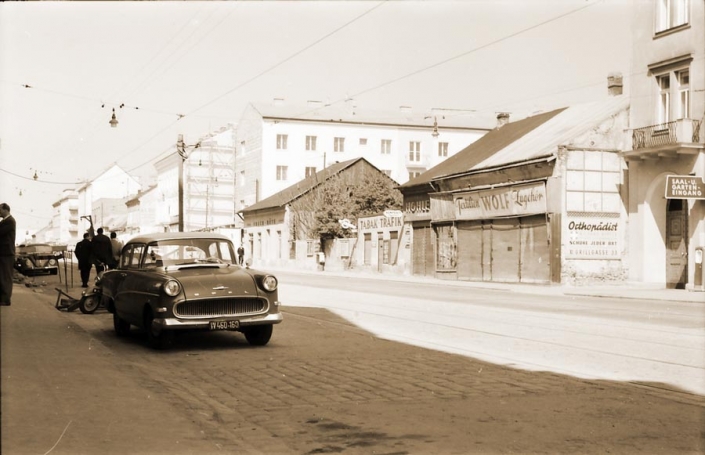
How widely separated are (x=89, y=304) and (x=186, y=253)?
20.2 feet

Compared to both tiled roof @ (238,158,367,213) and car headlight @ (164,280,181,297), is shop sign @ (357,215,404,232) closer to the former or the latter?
tiled roof @ (238,158,367,213)

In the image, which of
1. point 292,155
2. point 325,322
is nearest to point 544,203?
point 325,322

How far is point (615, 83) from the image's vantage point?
42.2 meters

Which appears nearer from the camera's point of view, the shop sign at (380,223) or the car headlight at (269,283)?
the car headlight at (269,283)

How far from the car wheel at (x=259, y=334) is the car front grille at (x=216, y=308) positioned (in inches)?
18.9

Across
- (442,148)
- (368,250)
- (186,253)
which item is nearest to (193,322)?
(186,253)

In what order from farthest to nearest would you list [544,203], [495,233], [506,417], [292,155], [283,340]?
[292,155], [495,233], [544,203], [283,340], [506,417]

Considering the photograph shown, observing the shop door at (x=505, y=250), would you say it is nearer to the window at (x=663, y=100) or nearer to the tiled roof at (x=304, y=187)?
the window at (x=663, y=100)

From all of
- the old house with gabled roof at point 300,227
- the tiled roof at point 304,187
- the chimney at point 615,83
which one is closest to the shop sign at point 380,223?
the old house with gabled roof at point 300,227

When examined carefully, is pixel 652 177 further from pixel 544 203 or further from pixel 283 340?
pixel 283 340

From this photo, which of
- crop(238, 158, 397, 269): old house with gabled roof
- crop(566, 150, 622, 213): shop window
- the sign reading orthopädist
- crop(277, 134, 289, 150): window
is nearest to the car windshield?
the sign reading orthopädist

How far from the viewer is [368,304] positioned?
20828 millimetres

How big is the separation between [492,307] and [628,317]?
3.78 m

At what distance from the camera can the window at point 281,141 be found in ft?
279
